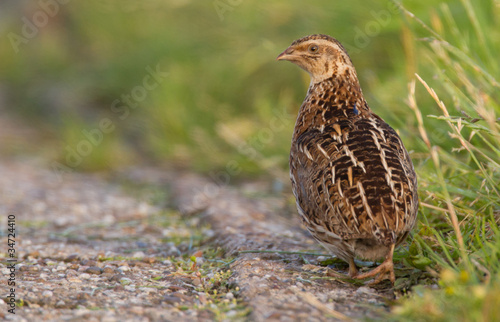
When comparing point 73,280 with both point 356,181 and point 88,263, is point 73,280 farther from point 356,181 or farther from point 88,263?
point 356,181

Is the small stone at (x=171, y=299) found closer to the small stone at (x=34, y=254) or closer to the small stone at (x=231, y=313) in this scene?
the small stone at (x=231, y=313)

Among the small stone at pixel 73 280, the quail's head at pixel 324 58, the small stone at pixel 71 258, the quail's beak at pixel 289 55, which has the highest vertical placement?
the quail's beak at pixel 289 55

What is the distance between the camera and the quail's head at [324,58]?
A: 15.6 ft

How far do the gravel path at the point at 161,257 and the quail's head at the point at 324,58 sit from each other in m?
1.25

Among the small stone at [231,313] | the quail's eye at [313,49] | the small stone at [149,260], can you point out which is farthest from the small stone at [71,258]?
the quail's eye at [313,49]

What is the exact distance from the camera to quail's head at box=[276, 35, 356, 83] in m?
4.77

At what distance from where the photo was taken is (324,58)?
4.80m

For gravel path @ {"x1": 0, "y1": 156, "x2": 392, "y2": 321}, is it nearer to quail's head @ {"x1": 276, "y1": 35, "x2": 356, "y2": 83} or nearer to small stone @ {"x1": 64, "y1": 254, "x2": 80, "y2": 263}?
small stone @ {"x1": 64, "y1": 254, "x2": 80, "y2": 263}

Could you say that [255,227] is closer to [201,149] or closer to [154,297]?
[154,297]

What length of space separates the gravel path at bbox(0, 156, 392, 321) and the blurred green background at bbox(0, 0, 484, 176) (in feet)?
2.12

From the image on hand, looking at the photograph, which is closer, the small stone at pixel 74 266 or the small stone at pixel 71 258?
the small stone at pixel 74 266

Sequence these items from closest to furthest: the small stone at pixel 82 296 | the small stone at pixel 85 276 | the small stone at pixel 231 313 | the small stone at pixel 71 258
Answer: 1. the small stone at pixel 231 313
2. the small stone at pixel 82 296
3. the small stone at pixel 85 276
4. the small stone at pixel 71 258

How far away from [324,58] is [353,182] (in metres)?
1.44

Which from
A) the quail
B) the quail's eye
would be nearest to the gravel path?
the quail
